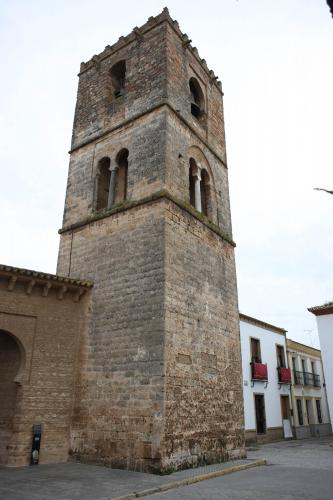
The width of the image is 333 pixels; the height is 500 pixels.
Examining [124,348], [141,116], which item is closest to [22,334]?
[124,348]

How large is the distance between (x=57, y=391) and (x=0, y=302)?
8.88 feet

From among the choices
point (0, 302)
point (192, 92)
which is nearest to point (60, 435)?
point (0, 302)

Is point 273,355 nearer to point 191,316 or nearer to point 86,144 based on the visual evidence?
point 191,316

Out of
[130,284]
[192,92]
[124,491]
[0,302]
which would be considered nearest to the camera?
[124,491]

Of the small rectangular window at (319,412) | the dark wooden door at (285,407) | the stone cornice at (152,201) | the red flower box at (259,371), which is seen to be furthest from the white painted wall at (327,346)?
the small rectangular window at (319,412)

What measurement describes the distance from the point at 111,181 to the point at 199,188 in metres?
2.90

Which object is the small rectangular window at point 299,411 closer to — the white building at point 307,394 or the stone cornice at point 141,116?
the white building at point 307,394

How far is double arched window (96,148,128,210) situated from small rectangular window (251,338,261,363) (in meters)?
10.0

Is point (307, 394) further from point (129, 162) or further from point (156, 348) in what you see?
point (129, 162)

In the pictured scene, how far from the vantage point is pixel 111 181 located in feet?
41.7

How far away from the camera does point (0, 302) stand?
31.4 feet

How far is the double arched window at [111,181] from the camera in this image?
12664 millimetres

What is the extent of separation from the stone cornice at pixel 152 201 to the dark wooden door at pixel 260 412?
8332mm

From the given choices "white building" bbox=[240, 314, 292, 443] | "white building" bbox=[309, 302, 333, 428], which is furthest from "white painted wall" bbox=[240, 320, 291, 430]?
"white building" bbox=[309, 302, 333, 428]
